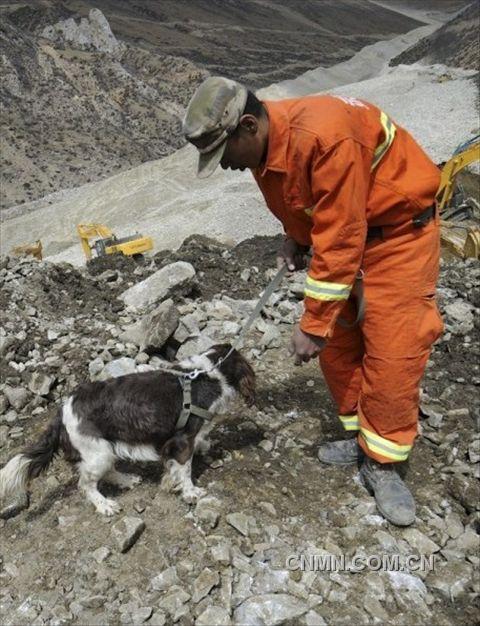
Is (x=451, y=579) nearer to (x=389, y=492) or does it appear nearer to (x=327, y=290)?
(x=389, y=492)

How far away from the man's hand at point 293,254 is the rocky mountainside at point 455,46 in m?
36.8

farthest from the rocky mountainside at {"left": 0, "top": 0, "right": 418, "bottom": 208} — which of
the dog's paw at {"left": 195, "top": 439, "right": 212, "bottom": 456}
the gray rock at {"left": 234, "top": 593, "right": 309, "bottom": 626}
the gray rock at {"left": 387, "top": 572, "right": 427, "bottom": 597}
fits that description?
the gray rock at {"left": 387, "top": 572, "right": 427, "bottom": 597}

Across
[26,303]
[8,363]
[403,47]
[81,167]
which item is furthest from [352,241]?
[403,47]

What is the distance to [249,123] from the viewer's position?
2824 millimetres

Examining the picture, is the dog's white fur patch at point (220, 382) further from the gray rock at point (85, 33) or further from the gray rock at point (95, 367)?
the gray rock at point (85, 33)

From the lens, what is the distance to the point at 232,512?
362 centimetres

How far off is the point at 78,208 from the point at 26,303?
1630cm

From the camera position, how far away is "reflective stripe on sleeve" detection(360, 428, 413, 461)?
351cm

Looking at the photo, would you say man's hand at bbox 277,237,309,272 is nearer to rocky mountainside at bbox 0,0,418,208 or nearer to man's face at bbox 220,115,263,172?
man's face at bbox 220,115,263,172

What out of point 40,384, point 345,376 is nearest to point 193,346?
point 40,384

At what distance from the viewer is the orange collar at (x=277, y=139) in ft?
9.28

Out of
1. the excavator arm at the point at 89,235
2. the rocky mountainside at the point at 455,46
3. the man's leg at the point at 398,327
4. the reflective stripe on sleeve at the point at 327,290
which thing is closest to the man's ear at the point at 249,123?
the reflective stripe on sleeve at the point at 327,290

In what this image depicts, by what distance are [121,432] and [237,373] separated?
0.82 metres

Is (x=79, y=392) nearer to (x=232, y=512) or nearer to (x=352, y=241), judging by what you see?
(x=232, y=512)
